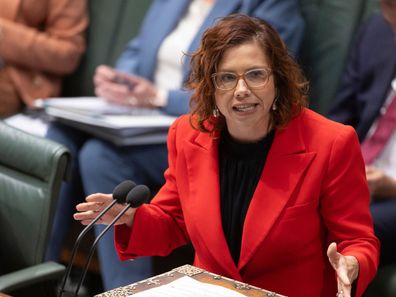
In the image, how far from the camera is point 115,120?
2.66 meters

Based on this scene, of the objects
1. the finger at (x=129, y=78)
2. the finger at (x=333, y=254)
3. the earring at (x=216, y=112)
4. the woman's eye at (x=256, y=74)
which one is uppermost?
the woman's eye at (x=256, y=74)

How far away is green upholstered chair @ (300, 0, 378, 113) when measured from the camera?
2904 mm

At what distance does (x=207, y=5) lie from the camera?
3.01m

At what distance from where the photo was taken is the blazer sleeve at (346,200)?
161 cm

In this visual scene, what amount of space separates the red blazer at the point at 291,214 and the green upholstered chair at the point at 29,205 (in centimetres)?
27

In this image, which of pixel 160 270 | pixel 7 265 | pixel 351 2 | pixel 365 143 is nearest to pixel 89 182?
pixel 160 270

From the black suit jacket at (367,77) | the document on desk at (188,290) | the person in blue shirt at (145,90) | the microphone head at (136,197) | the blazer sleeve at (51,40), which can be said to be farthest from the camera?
the blazer sleeve at (51,40)

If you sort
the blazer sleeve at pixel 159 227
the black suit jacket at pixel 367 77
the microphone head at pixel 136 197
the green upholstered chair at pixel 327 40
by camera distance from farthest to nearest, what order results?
the green upholstered chair at pixel 327 40
the black suit jacket at pixel 367 77
the blazer sleeve at pixel 159 227
the microphone head at pixel 136 197

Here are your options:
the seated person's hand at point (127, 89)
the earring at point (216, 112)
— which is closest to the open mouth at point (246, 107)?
the earring at point (216, 112)

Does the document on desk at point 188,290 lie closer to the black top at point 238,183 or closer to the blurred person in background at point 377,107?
the black top at point 238,183

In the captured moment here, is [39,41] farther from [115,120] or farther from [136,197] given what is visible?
[136,197]

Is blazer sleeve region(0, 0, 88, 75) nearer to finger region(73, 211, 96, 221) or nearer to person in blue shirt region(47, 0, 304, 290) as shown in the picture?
person in blue shirt region(47, 0, 304, 290)

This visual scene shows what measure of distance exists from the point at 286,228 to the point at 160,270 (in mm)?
→ 1314

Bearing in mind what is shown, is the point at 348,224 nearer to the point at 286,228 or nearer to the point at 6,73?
the point at 286,228
